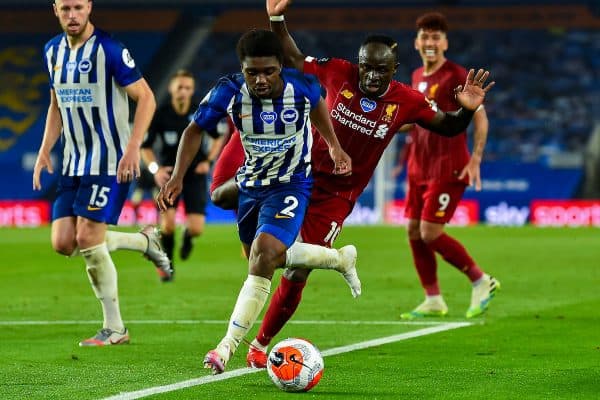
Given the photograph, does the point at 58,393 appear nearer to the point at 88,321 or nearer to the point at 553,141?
the point at 88,321

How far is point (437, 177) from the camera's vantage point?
426 inches

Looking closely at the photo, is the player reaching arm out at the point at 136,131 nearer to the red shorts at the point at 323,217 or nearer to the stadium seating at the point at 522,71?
the red shorts at the point at 323,217

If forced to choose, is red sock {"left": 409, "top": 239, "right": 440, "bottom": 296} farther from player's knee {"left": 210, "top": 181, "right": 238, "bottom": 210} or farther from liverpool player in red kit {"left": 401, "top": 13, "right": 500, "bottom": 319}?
player's knee {"left": 210, "top": 181, "right": 238, "bottom": 210}

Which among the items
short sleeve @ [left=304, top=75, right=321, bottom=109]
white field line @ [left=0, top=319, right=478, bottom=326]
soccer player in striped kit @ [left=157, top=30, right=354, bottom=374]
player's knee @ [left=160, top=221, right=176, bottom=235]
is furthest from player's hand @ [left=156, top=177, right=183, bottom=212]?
player's knee @ [left=160, top=221, right=176, bottom=235]

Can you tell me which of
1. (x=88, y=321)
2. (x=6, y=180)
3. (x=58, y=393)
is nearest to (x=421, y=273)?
(x=88, y=321)

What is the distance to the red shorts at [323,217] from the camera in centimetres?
787

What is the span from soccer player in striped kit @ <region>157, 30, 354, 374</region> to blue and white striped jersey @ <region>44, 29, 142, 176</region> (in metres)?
1.61

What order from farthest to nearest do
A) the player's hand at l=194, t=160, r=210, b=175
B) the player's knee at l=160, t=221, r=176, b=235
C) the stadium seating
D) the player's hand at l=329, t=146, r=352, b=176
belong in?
the stadium seating, the player's hand at l=194, t=160, r=210, b=175, the player's knee at l=160, t=221, r=176, b=235, the player's hand at l=329, t=146, r=352, b=176

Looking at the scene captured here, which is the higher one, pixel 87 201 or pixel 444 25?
pixel 444 25

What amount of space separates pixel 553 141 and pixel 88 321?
28.0 metres

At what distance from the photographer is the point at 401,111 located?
26.4ft

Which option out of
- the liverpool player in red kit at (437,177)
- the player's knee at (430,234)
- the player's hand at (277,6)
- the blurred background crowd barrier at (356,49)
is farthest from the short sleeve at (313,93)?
the blurred background crowd barrier at (356,49)

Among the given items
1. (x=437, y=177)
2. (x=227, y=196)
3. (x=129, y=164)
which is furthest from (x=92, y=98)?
(x=437, y=177)

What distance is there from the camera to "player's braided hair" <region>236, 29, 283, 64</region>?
671cm
